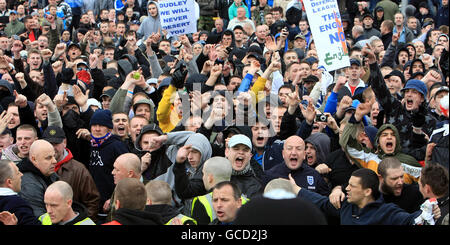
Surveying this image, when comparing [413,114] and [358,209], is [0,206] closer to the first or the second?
[358,209]

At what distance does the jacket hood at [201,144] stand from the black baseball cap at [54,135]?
1.34 m

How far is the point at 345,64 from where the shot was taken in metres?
9.47

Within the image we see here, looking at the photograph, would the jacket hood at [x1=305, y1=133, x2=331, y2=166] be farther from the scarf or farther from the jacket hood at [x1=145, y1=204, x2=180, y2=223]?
the jacket hood at [x1=145, y1=204, x2=180, y2=223]

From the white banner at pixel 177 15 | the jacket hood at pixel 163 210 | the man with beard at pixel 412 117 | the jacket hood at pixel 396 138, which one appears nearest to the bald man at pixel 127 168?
the jacket hood at pixel 163 210

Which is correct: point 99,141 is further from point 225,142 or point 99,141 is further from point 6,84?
point 6,84

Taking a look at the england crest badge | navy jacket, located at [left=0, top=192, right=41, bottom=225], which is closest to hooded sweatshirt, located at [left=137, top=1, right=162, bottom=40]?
the england crest badge

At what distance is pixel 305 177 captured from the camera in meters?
6.96

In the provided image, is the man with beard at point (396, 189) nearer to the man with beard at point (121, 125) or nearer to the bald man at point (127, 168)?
the bald man at point (127, 168)

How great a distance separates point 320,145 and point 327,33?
2.51 meters

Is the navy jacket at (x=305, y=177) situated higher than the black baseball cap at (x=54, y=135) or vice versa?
the black baseball cap at (x=54, y=135)

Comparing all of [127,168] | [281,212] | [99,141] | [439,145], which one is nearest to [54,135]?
[99,141]

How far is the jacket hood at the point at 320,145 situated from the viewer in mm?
7660
